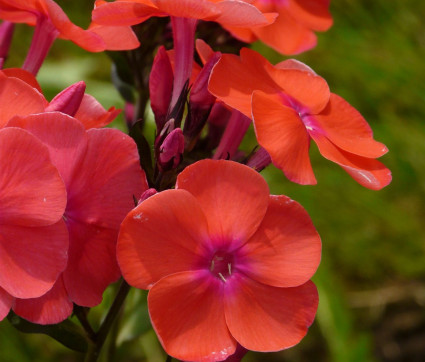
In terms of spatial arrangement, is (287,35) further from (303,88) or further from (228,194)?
(228,194)

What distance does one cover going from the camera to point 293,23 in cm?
129

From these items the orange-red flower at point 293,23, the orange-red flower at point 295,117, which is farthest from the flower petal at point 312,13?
the orange-red flower at point 295,117

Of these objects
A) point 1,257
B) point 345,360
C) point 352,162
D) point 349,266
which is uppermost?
point 352,162

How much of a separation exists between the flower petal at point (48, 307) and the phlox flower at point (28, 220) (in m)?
0.02

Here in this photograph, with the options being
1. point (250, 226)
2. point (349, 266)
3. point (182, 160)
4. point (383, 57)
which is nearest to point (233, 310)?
point (250, 226)

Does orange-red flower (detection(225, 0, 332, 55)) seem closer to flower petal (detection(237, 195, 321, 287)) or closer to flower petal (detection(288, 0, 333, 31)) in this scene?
flower petal (detection(288, 0, 333, 31))

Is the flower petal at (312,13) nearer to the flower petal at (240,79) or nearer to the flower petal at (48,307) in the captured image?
the flower petal at (240,79)

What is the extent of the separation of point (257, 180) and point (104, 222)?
0.18 m

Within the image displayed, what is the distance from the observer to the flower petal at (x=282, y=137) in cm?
76

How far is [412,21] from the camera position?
2.30 m

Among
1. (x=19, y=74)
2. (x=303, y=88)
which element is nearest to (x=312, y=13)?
(x=303, y=88)

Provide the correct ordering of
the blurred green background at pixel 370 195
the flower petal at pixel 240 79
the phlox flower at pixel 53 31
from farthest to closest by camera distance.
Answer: the blurred green background at pixel 370 195, the phlox flower at pixel 53 31, the flower petal at pixel 240 79

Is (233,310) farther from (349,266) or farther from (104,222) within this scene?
(349,266)

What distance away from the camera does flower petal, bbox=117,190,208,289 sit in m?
0.69
